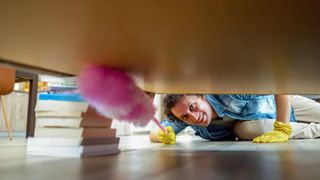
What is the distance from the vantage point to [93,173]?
0.51 m

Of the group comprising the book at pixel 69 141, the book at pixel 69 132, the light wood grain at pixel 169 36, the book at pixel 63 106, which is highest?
the light wood grain at pixel 169 36

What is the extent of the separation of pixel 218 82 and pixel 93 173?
527 mm

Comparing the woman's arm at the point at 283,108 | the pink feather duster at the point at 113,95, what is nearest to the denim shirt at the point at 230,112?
the woman's arm at the point at 283,108

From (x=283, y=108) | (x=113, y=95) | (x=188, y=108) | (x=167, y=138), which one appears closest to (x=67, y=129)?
(x=113, y=95)

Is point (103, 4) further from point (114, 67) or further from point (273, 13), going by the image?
point (114, 67)

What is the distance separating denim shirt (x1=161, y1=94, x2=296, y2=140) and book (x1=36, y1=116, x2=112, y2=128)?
53.3 inches

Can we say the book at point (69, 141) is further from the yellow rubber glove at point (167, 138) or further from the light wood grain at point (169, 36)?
the yellow rubber glove at point (167, 138)

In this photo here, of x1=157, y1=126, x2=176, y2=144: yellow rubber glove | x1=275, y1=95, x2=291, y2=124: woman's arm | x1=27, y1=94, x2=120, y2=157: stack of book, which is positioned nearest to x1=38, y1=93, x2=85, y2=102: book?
x1=27, y1=94, x2=120, y2=157: stack of book

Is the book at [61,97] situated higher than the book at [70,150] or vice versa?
the book at [61,97]

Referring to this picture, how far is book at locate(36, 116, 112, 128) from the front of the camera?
0.83 metres

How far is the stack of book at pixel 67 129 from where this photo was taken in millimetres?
815

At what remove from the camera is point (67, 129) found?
83 centimetres

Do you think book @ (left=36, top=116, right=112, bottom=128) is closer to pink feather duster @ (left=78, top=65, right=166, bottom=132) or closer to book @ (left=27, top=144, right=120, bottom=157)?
book @ (left=27, top=144, right=120, bottom=157)

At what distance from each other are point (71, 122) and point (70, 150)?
2.7 inches
